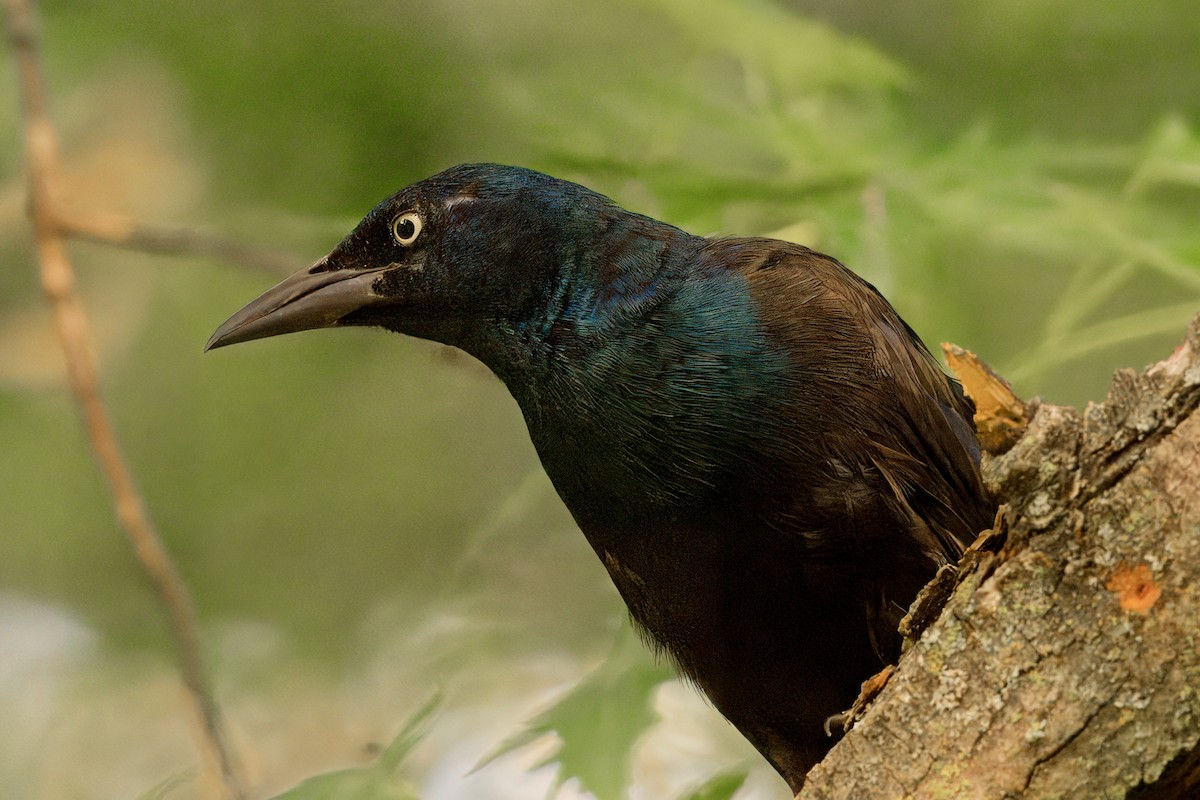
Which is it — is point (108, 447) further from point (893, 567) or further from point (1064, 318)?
point (1064, 318)

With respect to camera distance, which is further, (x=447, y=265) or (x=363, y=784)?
(x=447, y=265)

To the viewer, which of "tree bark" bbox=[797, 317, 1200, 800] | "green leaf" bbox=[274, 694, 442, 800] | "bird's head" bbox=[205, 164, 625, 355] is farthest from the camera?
"bird's head" bbox=[205, 164, 625, 355]

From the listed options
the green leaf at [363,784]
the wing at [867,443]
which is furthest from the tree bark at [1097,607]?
the green leaf at [363,784]

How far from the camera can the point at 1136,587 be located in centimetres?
162

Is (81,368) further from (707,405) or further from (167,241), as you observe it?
(707,405)

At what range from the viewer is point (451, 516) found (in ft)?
19.6

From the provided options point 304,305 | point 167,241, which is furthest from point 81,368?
point 304,305

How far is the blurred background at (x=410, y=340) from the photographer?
3.69 meters

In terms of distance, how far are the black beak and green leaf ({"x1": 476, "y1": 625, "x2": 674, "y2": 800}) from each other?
3.76 feet

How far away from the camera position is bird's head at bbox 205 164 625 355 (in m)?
2.93

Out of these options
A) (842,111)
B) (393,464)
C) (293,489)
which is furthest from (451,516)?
(842,111)

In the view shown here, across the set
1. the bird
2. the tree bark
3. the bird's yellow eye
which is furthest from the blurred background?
the tree bark

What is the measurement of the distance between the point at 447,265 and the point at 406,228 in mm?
152

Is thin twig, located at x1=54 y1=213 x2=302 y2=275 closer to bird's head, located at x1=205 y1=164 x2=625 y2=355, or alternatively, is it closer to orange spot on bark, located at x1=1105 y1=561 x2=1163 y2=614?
bird's head, located at x1=205 y1=164 x2=625 y2=355
